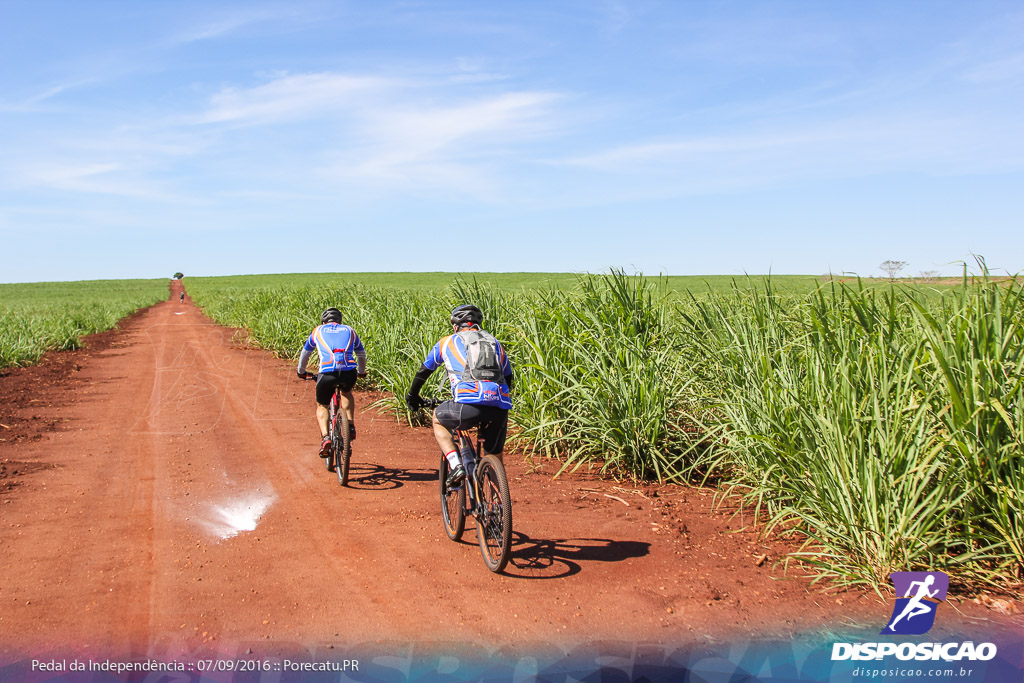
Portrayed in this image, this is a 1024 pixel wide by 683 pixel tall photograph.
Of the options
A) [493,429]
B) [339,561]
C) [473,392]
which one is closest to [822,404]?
[493,429]

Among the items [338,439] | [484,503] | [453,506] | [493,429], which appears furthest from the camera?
[338,439]

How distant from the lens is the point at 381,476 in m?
7.22

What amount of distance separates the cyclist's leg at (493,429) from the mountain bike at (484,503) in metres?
0.14

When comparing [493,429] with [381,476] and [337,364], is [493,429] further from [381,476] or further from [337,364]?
[337,364]

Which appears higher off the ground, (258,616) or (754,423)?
(754,423)

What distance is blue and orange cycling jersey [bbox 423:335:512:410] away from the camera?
485cm

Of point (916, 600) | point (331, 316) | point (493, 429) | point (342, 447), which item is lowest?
point (916, 600)

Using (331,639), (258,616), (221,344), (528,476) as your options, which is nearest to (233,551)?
(258,616)

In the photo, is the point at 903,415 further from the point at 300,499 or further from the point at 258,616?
the point at 300,499

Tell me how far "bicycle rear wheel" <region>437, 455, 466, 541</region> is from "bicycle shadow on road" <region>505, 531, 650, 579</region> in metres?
0.45

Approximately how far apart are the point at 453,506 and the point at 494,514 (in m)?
0.91

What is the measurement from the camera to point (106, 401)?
11398 millimetres

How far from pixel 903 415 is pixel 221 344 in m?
20.2

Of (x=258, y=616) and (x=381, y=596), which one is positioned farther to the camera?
(x=381, y=596)
